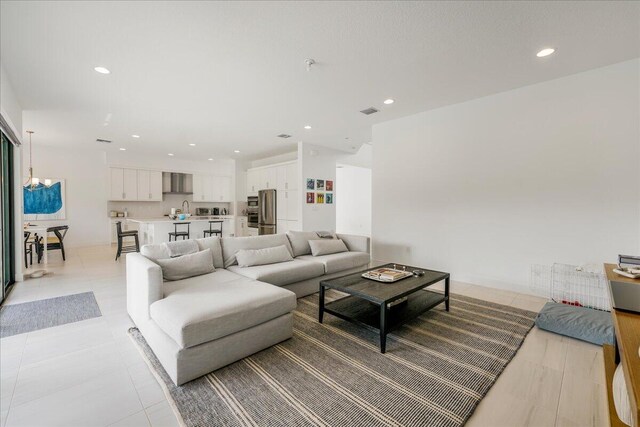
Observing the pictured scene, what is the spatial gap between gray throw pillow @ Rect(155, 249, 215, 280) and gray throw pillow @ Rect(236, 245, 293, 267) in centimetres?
38

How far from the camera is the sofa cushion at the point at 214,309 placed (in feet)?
6.27

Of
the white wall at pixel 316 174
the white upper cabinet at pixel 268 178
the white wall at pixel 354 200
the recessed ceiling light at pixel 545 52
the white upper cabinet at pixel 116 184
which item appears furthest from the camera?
the white wall at pixel 354 200

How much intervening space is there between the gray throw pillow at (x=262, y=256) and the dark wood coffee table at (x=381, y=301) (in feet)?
3.47

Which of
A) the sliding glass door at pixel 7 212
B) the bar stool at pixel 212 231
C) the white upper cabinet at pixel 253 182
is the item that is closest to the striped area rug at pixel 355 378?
the sliding glass door at pixel 7 212

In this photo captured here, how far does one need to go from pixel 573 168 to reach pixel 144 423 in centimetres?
476

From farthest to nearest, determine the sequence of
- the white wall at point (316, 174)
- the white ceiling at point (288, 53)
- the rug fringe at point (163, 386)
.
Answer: the white wall at point (316, 174), the white ceiling at point (288, 53), the rug fringe at point (163, 386)

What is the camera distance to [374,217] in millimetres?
5453

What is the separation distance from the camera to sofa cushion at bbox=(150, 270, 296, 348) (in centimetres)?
191

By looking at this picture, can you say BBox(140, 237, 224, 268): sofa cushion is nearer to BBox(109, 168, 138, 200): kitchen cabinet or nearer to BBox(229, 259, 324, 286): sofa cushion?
BBox(229, 259, 324, 286): sofa cushion

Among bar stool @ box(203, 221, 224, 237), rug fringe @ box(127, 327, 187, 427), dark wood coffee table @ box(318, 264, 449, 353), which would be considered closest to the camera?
rug fringe @ box(127, 327, 187, 427)

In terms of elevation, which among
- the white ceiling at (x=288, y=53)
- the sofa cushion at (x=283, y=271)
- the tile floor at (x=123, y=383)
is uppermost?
the white ceiling at (x=288, y=53)

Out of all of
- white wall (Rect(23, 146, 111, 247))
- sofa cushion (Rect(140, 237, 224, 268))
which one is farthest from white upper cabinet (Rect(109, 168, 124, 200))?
sofa cushion (Rect(140, 237, 224, 268))

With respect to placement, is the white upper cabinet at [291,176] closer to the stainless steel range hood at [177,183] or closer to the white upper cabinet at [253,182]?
the white upper cabinet at [253,182]

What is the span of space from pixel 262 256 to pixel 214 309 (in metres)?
1.55
